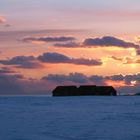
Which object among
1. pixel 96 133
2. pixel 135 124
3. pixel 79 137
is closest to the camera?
pixel 79 137

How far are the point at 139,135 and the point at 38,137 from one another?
37.2ft

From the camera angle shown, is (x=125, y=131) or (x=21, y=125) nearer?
(x=125, y=131)

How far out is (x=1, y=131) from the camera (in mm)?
69062

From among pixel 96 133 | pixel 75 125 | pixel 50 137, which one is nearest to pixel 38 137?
pixel 50 137

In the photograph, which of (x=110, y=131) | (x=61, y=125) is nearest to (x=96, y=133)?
(x=110, y=131)

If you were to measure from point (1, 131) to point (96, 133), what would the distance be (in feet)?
38.6

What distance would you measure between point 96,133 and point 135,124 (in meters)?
12.1

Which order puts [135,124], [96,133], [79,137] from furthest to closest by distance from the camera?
1. [135,124]
2. [96,133]
3. [79,137]

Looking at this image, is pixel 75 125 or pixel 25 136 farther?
pixel 75 125

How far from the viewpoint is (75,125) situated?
7794cm

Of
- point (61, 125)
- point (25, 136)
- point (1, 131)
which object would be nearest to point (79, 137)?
point (25, 136)

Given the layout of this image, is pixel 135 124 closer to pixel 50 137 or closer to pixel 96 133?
pixel 96 133

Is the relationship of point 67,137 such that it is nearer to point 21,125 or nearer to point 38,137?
point 38,137

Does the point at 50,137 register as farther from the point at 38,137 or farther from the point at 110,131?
the point at 110,131
